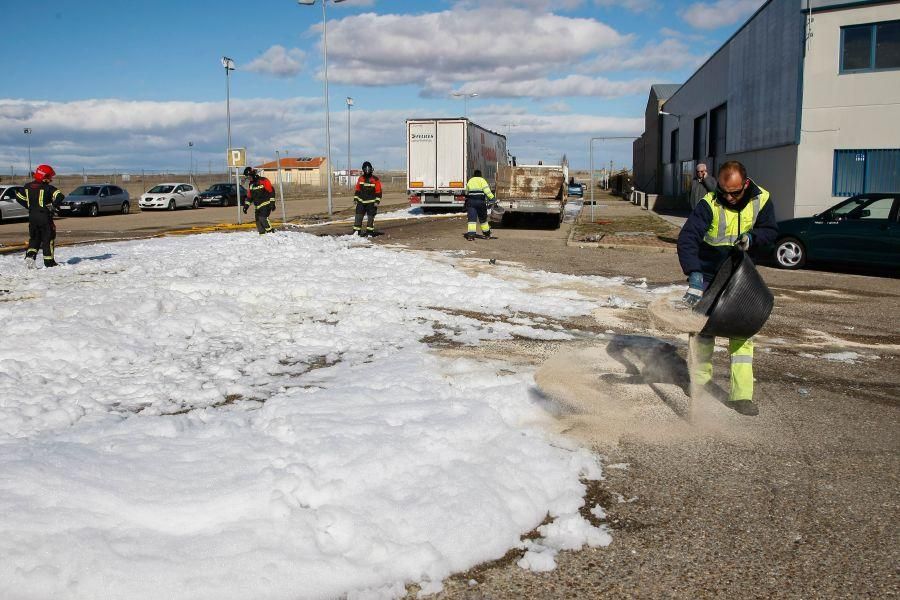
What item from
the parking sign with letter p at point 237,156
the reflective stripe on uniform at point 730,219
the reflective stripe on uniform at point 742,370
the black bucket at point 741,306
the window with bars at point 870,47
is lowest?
the reflective stripe on uniform at point 742,370

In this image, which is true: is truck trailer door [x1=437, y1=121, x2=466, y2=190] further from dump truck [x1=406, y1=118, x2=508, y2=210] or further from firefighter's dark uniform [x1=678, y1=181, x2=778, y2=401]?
firefighter's dark uniform [x1=678, y1=181, x2=778, y2=401]

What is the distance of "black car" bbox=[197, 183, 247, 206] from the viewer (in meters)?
43.3

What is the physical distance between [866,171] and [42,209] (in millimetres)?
19794

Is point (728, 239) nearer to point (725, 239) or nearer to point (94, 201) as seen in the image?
point (725, 239)

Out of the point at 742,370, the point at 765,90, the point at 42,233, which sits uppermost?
the point at 765,90

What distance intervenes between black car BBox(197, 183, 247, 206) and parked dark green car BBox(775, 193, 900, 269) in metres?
34.3

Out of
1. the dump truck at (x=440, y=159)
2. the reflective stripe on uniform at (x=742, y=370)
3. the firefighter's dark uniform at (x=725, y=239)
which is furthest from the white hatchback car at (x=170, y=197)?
the reflective stripe on uniform at (x=742, y=370)

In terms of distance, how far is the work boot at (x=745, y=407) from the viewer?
549 cm

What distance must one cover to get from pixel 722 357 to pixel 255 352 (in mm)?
4488

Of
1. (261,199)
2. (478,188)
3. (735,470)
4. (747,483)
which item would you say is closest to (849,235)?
(478,188)

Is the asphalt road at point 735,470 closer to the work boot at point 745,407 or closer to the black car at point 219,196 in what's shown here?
the work boot at point 745,407

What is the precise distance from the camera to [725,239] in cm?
571

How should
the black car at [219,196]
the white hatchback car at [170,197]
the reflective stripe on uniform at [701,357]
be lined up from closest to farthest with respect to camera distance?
1. the reflective stripe on uniform at [701,357]
2. the white hatchback car at [170,197]
3. the black car at [219,196]

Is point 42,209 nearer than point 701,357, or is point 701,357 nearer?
point 701,357
